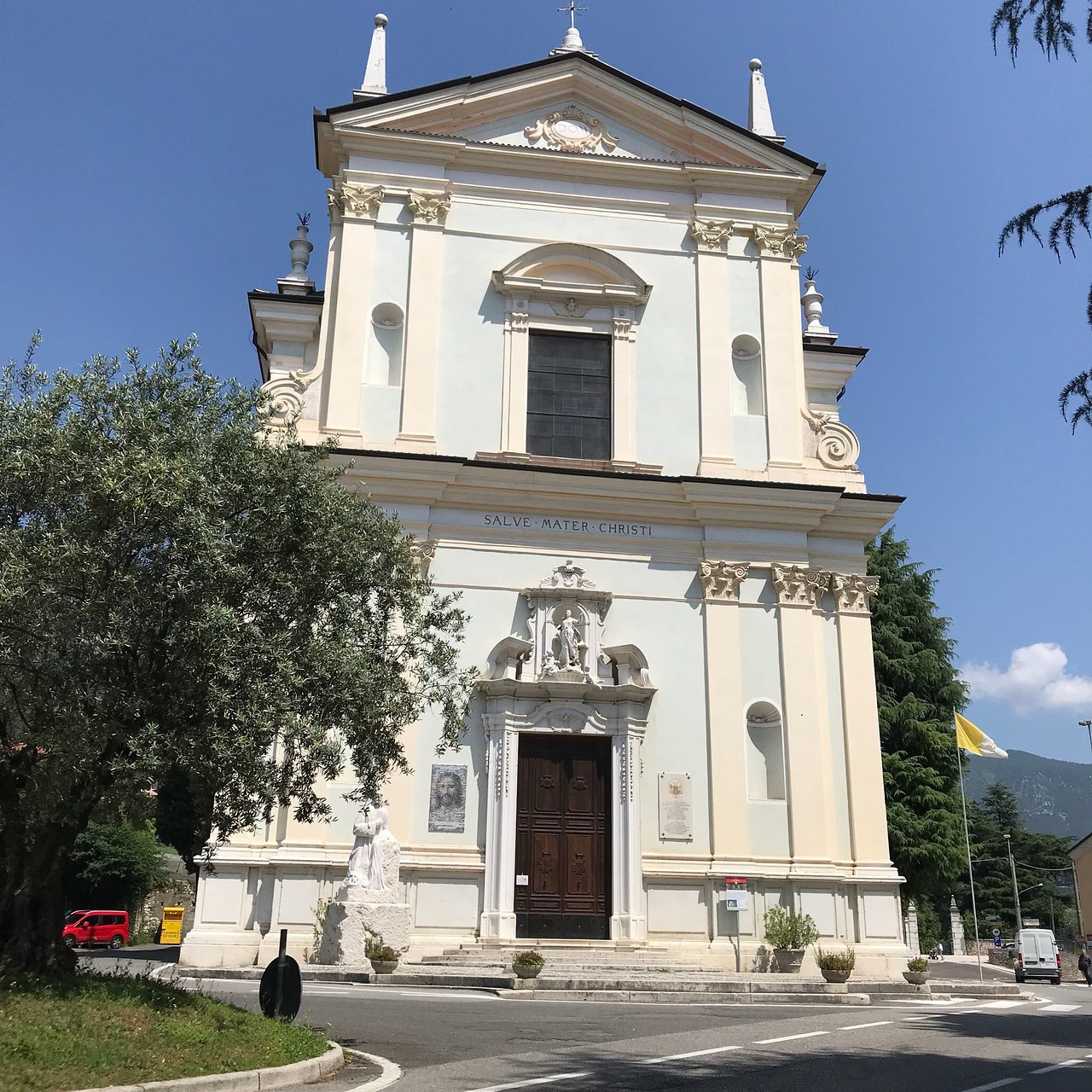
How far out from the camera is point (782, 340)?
77.0 feet

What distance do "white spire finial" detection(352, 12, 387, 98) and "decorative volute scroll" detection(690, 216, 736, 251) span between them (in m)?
7.72

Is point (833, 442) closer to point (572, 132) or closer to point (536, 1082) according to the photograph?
point (572, 132)

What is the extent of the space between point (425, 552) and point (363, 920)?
265 inches

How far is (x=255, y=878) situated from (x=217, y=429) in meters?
10.3

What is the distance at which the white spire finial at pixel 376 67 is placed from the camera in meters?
24.5

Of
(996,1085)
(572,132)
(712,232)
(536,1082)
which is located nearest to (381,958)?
(536,1082)

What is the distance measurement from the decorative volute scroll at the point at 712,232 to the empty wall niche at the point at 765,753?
33.3 ft

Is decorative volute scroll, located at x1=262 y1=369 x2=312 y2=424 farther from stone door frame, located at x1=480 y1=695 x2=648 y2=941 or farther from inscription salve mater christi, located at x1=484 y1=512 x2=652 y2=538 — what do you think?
stone door frame, located at x1=480 y1=695 x2=648 y2=941

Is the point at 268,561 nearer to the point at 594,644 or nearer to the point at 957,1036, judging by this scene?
the point at 957,1036

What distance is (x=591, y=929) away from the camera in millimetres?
19016

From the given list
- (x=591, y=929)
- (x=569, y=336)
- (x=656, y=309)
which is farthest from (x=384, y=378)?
(x=591, y=929)

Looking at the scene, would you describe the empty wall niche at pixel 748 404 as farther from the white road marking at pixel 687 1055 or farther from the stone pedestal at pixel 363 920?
the white road marking at pixel 687 1055

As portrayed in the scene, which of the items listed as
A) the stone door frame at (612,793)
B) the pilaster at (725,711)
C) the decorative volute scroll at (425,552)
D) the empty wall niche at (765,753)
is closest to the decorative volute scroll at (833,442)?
the pilaster at (725,711)

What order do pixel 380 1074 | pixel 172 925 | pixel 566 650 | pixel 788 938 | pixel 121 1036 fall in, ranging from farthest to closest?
1. pixel 172 925
2. pixel 566 650
3. pixel 788 938
4. pixel 380 1074
5. pixel 121 1036
